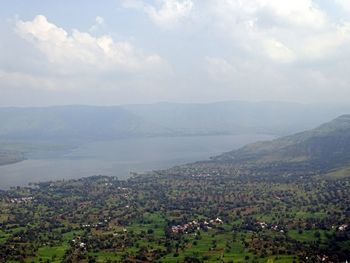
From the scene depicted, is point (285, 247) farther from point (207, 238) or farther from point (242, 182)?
point (242, 182)

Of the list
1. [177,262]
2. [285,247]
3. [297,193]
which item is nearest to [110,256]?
[177,262]

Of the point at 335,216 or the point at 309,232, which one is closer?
the point at 309,232

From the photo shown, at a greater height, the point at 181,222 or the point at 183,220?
the point at 183,220

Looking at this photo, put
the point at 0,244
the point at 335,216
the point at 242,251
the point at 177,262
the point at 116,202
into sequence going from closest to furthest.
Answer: the point at 177,262 → the point at 242,251 → the point at 0,244 → the point at 335,216 → the point at 116,202

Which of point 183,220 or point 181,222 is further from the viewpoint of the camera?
point 183,220

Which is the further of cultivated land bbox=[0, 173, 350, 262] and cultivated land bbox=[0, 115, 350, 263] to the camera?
cultivated land bbox=[0, 115, 350, 263]

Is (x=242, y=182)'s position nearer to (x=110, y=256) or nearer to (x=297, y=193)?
(x=297, y=193)

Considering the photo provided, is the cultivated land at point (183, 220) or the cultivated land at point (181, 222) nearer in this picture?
the cultivated land at point (181, 222)

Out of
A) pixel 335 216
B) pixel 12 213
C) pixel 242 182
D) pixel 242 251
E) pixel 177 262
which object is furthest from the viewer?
pixel 242 182

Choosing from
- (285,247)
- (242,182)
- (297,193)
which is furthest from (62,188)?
(285,247)
